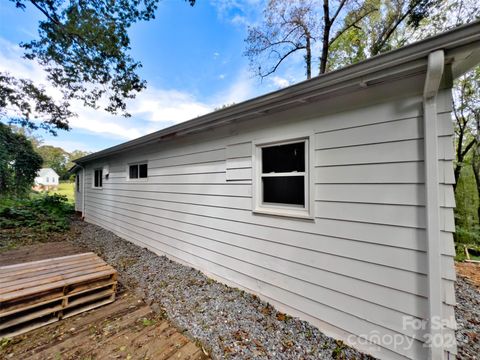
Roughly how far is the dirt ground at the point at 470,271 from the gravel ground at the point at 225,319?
3.28 metres

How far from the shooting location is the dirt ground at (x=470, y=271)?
3568mm

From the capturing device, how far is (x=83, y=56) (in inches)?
241

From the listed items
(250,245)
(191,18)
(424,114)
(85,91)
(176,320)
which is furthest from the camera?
(85,91)

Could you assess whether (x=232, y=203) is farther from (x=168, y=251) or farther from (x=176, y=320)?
(x=168, y=251)

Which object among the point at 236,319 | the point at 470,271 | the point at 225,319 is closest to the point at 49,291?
the point at 225,319

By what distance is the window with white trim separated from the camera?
8.14 feet

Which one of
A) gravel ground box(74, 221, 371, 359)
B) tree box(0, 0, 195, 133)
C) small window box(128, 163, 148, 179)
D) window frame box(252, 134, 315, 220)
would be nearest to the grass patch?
tree box(0, 0, 195, 133)

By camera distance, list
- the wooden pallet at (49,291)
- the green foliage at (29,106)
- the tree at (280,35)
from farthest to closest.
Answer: the green foliage at (29,106) → the tree at (280,35) → the wooden pallet at (49,291)

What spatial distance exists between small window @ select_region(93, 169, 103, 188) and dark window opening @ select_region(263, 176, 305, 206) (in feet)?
25.5

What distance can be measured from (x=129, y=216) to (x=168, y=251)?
2.25 m

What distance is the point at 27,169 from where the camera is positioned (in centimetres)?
1246

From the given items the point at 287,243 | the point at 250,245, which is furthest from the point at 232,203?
the point at 287,243

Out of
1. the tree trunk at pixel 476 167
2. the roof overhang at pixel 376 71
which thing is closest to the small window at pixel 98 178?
the roof overhang at pixel 376 71

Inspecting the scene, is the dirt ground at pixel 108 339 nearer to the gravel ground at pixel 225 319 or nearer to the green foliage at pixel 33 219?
the gravel ground at pixel 225 319
